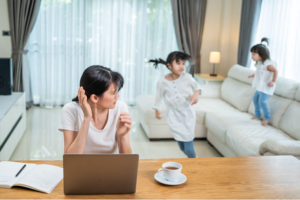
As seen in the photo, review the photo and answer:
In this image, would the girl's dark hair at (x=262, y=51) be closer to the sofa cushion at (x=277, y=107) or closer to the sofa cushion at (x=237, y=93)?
the sofa cushion at (x=277, y=107)

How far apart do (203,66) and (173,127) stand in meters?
3.18

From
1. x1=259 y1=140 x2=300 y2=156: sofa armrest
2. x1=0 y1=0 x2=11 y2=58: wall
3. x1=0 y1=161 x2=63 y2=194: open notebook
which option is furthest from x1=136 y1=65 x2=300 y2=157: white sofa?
x1=0 y1=0 x2=11 y2=58: wall

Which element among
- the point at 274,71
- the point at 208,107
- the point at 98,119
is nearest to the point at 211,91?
the point at 208,107

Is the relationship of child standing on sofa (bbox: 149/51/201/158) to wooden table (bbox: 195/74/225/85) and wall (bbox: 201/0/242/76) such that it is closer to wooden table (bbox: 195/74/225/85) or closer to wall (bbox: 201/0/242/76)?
wooden table (bbox: 195/74/225/85)

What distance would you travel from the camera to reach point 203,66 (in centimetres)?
591

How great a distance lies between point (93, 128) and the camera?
1.74 metres

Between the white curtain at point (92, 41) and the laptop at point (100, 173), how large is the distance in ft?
14.3

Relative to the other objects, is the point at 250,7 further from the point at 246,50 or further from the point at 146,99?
the point at 146,99

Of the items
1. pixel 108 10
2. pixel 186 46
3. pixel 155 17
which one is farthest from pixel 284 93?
pixel 108 10

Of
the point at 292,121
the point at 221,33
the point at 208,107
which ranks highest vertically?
A: the point at 221,33

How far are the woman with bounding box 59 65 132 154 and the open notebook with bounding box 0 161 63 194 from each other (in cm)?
19

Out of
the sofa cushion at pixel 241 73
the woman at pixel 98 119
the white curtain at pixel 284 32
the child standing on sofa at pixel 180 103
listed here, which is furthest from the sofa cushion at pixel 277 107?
the woman at pixel 98 119

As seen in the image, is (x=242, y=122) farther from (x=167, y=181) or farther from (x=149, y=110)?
(x=167, y=181)

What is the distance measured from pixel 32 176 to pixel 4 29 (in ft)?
14.3
